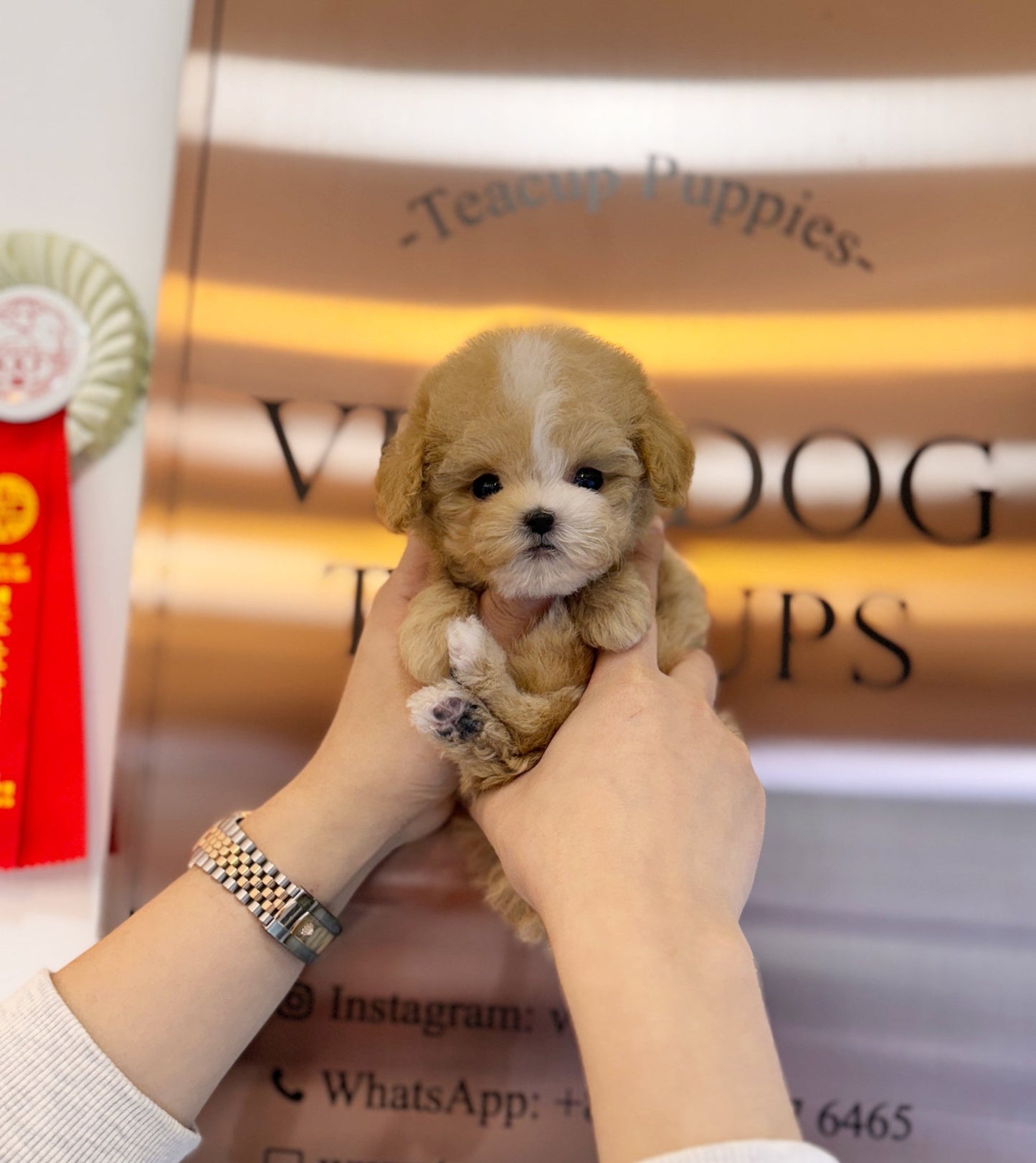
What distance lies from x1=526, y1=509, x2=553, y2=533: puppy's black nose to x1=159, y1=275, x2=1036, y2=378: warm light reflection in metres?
0.63

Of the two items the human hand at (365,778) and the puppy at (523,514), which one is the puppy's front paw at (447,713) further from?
the human hand at (365,778)

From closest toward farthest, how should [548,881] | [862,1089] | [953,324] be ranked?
[548,881] < [862,1089] < [953,324]

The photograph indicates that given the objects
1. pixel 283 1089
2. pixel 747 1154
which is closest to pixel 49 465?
pixel 283 1089

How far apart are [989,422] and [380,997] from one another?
4.36 feet

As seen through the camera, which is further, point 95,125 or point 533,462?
point 95,125

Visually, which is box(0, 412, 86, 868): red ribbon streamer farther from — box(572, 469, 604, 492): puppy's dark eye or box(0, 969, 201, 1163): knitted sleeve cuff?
box(572, 469, 604, 492): puppy's dark eye

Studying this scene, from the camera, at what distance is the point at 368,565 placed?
4.33ft

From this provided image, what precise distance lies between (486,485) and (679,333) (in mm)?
638

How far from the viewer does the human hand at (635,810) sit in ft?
2.66

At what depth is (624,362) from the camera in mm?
929

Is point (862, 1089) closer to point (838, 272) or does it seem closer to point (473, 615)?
point (473, 615)

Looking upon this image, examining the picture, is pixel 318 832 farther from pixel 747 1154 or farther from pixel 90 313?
pixel 90 313

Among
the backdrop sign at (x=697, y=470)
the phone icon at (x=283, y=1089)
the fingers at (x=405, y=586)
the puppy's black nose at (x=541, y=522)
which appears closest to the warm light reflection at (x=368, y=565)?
the backdrop sign at (x=697, y=470)

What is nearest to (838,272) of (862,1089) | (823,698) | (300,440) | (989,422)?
(989,422)
